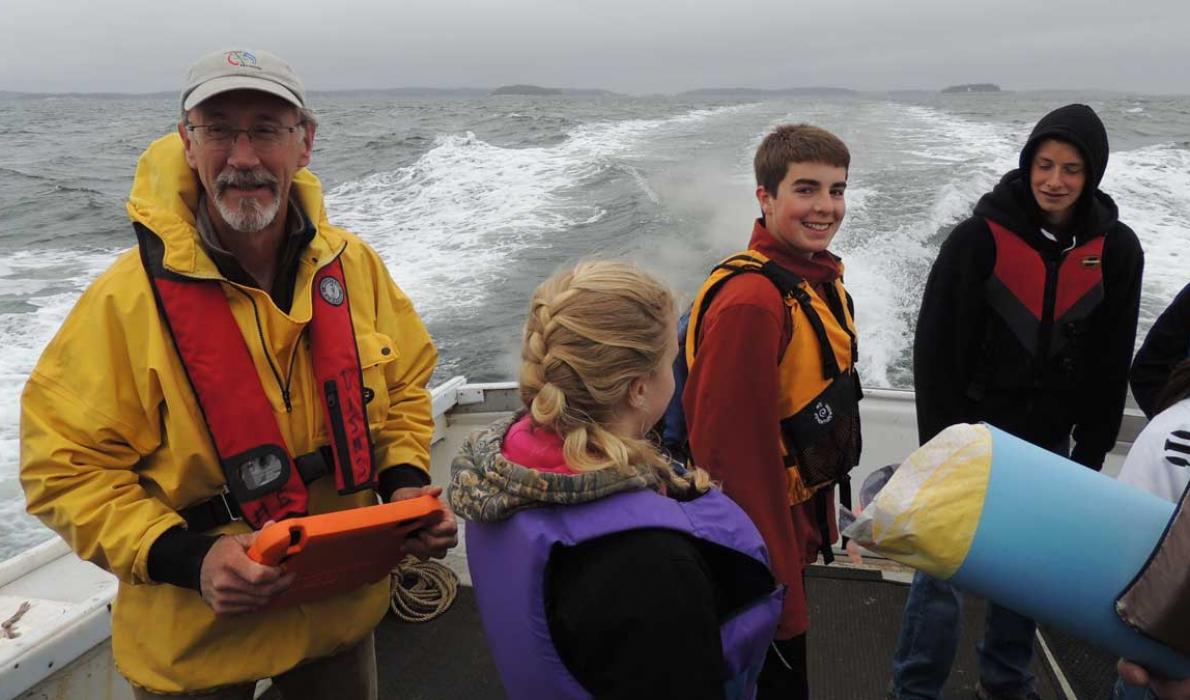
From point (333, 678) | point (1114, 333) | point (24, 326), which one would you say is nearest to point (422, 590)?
point (333, 678)

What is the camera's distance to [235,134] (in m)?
1.41

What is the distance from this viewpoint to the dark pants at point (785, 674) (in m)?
1.66

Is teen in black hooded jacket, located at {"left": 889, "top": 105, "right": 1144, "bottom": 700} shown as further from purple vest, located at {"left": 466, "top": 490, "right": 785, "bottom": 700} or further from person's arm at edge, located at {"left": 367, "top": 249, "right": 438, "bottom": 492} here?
person's arm at edge, located at {"left": 367, "top": 249, "right": 438, "bottom": 492}

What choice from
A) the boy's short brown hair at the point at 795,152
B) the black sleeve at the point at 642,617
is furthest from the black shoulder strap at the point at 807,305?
the black sleeve at the point at 642,617

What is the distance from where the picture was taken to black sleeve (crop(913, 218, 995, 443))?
6.48ft

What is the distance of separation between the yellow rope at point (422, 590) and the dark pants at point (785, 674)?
53.0 inches

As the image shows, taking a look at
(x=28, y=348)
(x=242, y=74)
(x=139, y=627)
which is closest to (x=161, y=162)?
(x=242, y=74)

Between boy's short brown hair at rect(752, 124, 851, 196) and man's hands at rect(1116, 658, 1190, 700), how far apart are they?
105 cm

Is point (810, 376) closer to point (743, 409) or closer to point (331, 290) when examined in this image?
point (743, 409)

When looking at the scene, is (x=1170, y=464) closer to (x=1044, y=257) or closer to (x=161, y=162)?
(x=1044, y=257)

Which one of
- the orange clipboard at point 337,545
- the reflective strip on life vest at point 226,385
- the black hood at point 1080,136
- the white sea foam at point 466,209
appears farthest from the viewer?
the white sea foam at point 466,209

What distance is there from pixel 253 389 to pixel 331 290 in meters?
0.23

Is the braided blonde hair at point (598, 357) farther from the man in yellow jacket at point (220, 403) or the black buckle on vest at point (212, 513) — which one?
the black buckle on vest at point (212, 513)

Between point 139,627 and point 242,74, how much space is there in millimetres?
928
